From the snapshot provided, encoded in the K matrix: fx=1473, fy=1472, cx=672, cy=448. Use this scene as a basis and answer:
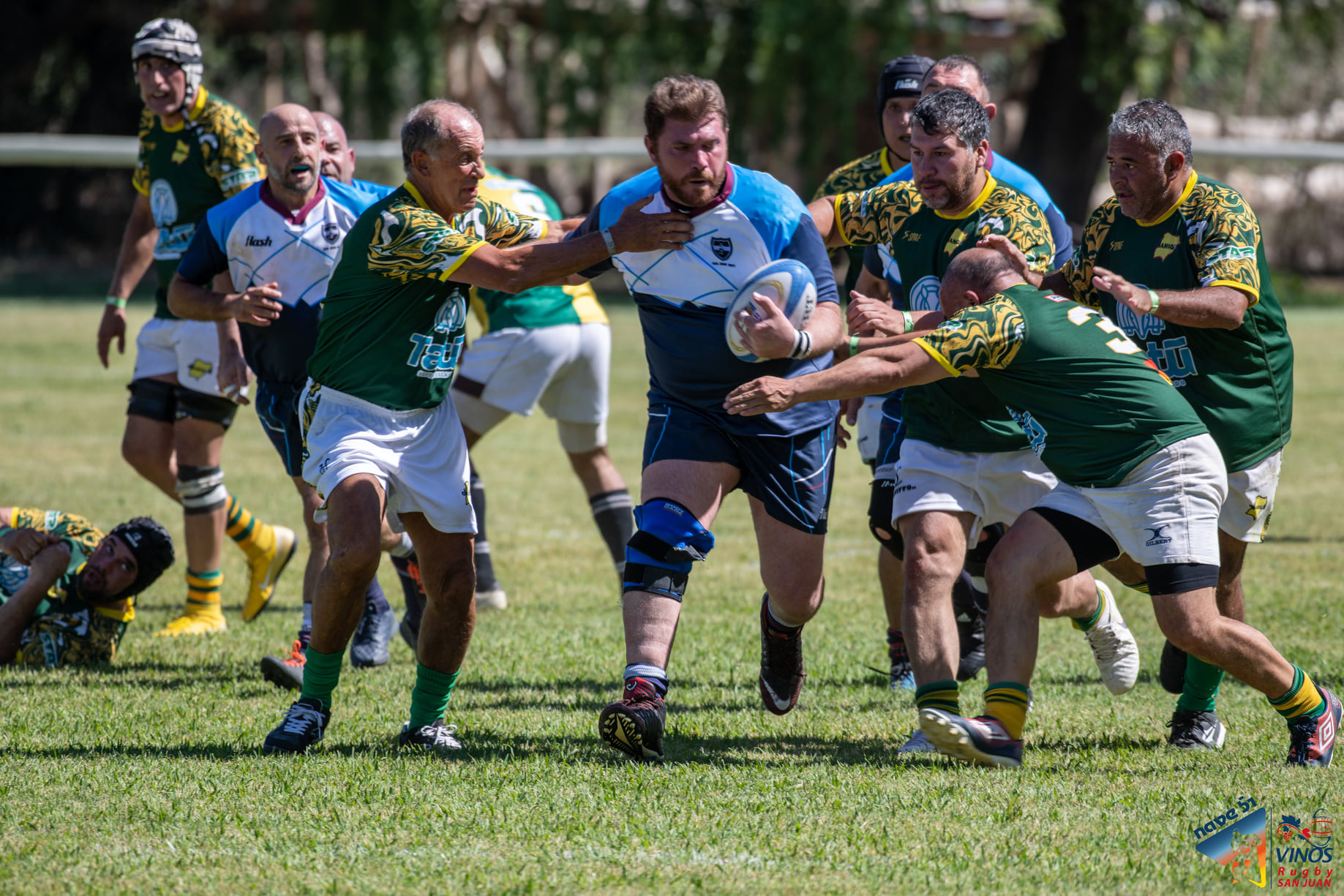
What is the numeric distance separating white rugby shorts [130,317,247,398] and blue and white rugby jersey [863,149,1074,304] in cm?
312

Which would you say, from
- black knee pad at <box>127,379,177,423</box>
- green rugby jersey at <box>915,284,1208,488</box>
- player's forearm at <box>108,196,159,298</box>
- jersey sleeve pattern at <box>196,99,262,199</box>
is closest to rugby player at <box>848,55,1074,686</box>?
green rugby jersey at <box>915,284,1208,488</box>

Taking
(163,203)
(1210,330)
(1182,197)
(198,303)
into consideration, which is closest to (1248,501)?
(1210,330)

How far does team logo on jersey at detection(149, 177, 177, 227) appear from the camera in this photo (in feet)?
22.6

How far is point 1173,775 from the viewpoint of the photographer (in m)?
4.57

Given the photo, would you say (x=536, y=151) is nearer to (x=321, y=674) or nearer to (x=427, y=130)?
(x=427, y=130)

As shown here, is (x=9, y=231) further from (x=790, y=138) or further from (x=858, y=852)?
(x=858, y=852)

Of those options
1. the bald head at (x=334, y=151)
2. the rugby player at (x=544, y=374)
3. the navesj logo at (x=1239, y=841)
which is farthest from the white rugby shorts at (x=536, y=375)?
the navesj logo at (x=1239, y=841)

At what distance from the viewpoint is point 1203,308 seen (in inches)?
183

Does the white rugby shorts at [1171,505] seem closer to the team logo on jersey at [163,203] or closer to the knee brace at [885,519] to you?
the knee brace at [885,519]

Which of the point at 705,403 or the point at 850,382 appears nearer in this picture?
the point at 850,382

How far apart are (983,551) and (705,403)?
1.32 meters

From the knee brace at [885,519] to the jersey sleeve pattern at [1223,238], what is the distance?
1.44 m

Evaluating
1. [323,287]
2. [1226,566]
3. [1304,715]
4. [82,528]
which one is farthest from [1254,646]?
[82,528]

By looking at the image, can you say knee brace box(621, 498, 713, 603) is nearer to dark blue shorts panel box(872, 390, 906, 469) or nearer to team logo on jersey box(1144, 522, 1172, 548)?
dark blue shorts panel box(872, 390, 906, 469)
